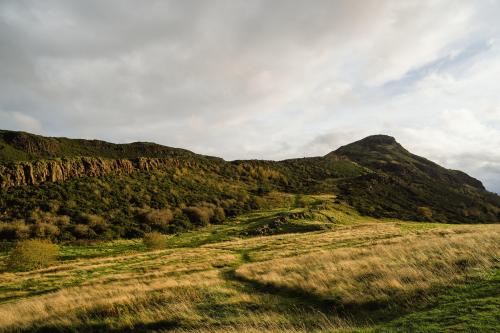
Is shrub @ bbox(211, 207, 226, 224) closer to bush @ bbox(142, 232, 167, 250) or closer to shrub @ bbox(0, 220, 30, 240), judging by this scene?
bush @ bbox(142, 232, 167, 250)

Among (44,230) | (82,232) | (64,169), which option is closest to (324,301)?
(44,230)

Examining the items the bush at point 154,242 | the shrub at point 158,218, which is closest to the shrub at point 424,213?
the shrub at point 158,218

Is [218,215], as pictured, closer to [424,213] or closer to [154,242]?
[154,242]

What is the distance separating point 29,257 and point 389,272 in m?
56.2

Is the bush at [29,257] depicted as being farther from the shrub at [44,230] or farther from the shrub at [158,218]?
the shrub at [158,218]

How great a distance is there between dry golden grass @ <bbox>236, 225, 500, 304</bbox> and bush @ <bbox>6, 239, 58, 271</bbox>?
45.8 meters

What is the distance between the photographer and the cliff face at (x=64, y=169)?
106 metres

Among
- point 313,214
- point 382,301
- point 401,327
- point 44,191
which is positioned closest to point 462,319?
point 401,327

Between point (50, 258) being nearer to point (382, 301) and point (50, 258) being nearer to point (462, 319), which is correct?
point (382, 301)

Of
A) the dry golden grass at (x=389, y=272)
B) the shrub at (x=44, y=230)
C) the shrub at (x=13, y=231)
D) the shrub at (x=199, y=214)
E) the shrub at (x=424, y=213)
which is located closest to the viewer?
the dry golden grass at (x=389, y=272)

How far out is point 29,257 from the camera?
178 ft

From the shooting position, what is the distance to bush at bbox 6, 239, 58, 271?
175 feet

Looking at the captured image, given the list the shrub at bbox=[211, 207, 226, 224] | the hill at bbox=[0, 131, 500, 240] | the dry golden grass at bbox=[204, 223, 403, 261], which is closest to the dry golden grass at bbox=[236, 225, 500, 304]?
the dry golden grass at bbox=[204, 223, 403, 261]

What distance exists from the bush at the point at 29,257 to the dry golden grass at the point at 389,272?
45.8 m
